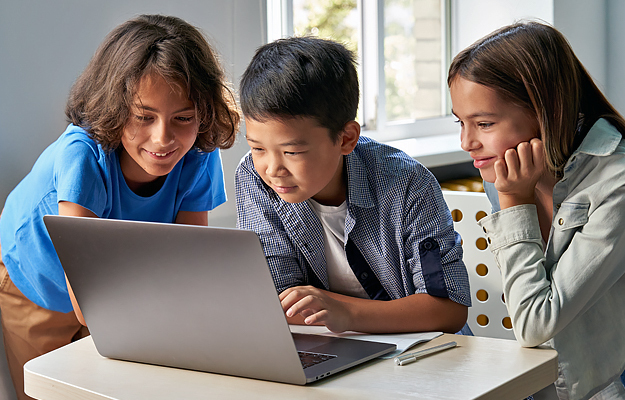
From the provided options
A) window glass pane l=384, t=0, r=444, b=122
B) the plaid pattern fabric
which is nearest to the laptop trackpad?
the plaid pattern fabric

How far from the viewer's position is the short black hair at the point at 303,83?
967mm

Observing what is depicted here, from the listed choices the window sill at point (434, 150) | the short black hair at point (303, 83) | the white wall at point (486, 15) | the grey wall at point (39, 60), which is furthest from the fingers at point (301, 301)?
the white wall at point (486, 15)

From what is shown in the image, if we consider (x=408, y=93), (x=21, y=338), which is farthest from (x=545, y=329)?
(x=408, y=93)

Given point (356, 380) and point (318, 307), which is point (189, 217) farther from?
point (356, 380)

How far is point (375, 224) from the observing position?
1065mm

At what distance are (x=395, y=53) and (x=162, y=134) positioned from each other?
62.6 inches

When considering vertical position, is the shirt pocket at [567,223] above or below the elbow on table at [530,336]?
above

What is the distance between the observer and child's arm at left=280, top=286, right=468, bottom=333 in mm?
874

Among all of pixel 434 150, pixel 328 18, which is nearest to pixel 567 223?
pixel 434 150

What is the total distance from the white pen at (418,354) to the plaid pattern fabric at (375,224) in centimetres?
21

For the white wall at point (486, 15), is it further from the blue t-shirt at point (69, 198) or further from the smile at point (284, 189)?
the smile at point (284, 189)

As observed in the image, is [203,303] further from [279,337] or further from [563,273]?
[563,273]

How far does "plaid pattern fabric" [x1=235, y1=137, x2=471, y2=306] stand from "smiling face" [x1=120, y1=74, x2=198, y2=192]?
0.17m

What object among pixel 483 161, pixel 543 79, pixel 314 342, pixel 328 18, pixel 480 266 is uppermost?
pixel 328 18
